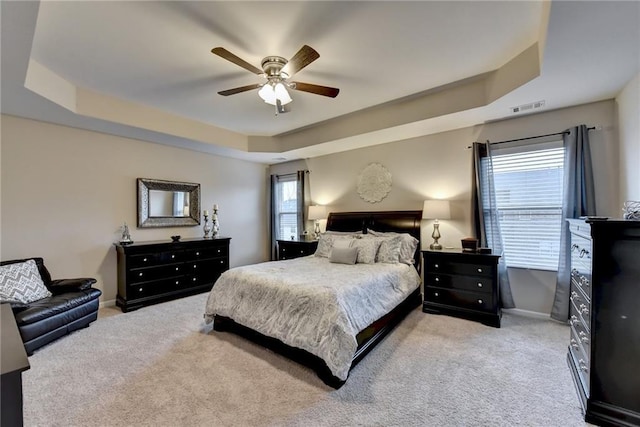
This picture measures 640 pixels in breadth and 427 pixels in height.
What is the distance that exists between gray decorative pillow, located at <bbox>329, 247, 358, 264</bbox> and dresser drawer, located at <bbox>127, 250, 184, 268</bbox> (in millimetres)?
2570

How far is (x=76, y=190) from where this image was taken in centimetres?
398

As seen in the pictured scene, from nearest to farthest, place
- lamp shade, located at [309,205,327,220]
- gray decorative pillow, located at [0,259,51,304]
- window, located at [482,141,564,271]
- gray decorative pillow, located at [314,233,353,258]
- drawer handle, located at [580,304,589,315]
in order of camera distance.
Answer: drawer handle, located at [580,304,589,315], gray decorative pillow, located at [0,259,51,304], window, located at [482,141,564,271], gray decorative pillow, located at [314,233,353,258], lamp shade, located at [309,205,327,220]

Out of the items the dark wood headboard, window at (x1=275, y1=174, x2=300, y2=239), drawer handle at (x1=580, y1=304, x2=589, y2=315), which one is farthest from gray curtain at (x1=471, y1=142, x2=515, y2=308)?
window at (x1=275, y1=174, x2=300, y2=239)

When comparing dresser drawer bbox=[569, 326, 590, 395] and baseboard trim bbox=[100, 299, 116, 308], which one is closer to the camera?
dresser drawer bbox=[569, 326, 590, 395]

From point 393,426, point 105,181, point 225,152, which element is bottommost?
point 393,426

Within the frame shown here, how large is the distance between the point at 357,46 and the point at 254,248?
4.85 metres

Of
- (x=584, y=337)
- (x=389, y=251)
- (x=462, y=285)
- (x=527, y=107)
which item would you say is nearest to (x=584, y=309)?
(x=584, y=337)

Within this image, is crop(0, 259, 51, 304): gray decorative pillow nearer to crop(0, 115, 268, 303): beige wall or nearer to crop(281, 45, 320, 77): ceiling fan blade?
crop(0, 115, 268, 303): beige wall

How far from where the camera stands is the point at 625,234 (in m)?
1.75

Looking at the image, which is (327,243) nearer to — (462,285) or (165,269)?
(462,285)

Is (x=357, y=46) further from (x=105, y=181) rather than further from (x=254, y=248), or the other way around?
(x=254, y=248)

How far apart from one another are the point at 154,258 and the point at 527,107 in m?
5.46

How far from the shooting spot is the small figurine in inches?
164

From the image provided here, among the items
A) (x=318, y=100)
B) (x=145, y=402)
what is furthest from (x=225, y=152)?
(x=145, y=402)
